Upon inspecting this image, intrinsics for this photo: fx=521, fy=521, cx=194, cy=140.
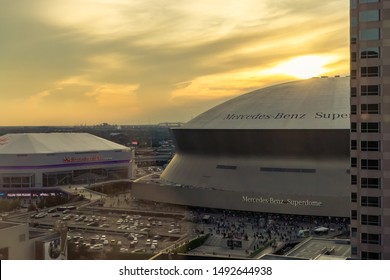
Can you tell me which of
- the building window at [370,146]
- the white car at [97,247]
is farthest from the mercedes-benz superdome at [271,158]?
the building window at [370,146]

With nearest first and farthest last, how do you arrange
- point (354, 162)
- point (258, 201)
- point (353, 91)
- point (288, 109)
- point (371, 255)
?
point (371, 255), point (353, 91), point (354, 162), point (258, 201), point (288, 109)

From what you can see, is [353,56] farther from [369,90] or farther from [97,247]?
[97,247]

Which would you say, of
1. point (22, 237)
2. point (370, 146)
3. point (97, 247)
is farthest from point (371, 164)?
point (97, 247)

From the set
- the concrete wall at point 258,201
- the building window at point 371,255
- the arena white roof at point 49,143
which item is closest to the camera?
the building window at point 371,255

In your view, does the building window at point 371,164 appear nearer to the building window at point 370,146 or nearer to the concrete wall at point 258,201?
the building window at point 370,146

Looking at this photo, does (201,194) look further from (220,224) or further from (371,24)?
(371,24)

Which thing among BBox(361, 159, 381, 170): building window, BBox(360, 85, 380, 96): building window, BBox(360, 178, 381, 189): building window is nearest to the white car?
BBox(360, 178, 381, 189): building window
